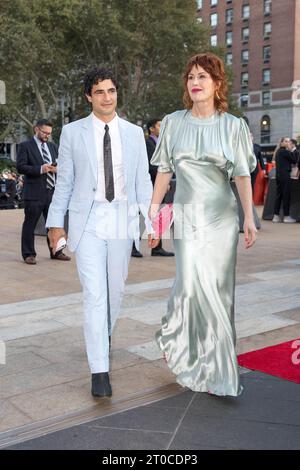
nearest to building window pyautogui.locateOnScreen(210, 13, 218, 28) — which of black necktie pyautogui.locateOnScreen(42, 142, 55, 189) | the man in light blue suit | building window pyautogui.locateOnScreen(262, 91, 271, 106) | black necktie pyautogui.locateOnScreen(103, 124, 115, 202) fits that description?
building window pyautogui.locateOnScreen(262, 91, 271, 106)

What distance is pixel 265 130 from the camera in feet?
223

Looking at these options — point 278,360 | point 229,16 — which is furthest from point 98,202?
point 229,16

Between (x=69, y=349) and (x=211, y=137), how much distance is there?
1.94 metres

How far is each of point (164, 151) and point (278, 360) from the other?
1.70 meters

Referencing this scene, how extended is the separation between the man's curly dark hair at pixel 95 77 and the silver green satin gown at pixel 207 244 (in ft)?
1.68

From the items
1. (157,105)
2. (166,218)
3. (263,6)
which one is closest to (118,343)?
(166,218)

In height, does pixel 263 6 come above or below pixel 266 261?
above

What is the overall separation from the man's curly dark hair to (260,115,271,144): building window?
216 ft

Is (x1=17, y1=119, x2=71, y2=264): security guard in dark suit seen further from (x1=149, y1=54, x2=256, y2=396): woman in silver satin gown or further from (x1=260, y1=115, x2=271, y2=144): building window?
(x1=260, y1=115, x2=271, y2=144): building window

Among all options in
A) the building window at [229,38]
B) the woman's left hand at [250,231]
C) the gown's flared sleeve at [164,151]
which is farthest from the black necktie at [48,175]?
the building window at [229,38]

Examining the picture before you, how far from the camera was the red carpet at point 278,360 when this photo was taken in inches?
149

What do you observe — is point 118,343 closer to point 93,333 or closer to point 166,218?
point 93,333

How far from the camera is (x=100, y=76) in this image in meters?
3.50

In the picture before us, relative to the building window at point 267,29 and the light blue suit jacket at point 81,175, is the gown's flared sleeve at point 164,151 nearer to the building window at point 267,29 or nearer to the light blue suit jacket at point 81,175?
the light blue suit jacket at point 81,175
